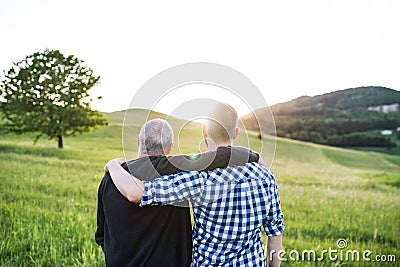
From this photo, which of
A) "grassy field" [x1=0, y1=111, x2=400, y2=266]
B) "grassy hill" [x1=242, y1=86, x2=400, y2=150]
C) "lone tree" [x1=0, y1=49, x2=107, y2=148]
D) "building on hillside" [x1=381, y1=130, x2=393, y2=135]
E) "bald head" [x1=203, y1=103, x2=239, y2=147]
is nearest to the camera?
"bald head" [x1=203, y1=103, x2=239, y2=147]

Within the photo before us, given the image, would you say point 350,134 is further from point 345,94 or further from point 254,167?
point 254,167

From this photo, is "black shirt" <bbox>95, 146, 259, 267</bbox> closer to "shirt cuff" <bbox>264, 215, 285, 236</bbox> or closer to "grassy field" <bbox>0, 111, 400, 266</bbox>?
"grassy field" <bbox>0, 111, 400, 266</bbox>

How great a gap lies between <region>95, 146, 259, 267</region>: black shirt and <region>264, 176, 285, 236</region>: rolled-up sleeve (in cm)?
18

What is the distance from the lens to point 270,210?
7.43ft

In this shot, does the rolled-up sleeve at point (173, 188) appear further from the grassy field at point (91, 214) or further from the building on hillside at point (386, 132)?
Answer: the building on hillside at point (386, 132)

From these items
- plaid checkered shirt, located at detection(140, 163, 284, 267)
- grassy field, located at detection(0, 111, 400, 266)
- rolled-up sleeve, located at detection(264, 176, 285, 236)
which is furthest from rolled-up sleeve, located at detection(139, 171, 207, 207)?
rolled-up sleeve, located at detection(264, 176, 285, 236)

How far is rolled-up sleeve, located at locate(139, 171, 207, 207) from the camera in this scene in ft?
6.81

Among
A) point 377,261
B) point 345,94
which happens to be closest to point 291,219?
point 377,261

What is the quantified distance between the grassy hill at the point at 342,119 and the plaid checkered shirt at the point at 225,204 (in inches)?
994

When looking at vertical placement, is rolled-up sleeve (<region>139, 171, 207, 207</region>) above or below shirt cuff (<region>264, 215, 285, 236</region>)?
above

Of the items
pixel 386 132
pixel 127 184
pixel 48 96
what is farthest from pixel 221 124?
pixel 386 132

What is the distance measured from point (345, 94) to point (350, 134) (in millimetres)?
9062

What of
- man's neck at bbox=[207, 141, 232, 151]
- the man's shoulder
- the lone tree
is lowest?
the man's shoulder

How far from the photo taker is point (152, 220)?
2197 mm
